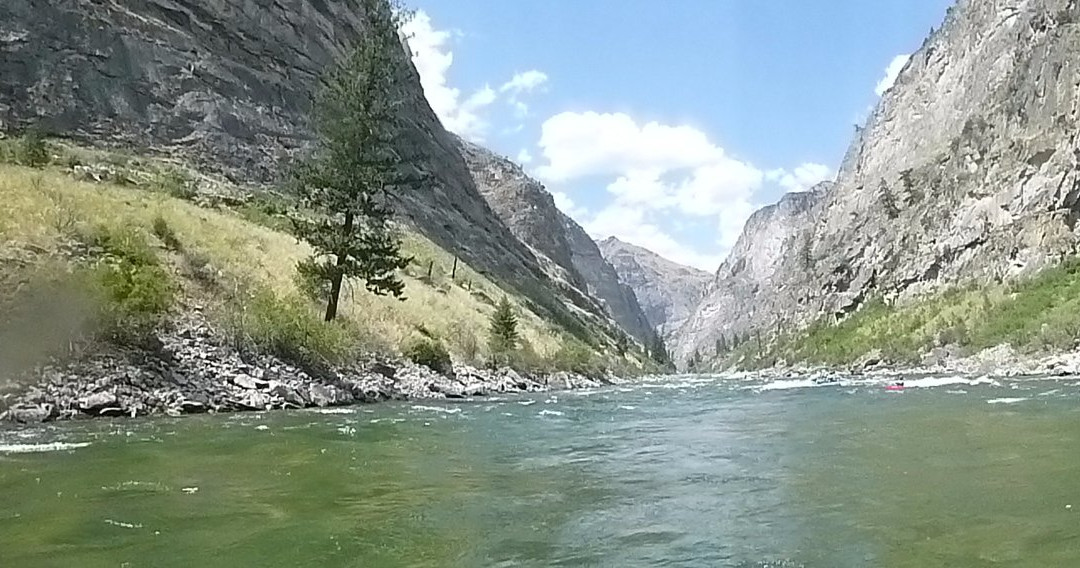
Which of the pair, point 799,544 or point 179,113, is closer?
point 799,544

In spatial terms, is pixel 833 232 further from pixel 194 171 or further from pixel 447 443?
pixel 447 443

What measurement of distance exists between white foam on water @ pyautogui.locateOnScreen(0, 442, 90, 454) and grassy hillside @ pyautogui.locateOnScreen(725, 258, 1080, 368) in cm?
5305

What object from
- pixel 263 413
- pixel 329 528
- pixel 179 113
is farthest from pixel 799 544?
pixel 179 113

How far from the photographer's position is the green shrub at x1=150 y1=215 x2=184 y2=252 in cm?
2992

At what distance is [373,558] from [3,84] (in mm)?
55123

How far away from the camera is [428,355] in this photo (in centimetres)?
3634

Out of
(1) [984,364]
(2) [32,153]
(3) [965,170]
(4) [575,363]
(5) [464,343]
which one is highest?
(3) [965,170]

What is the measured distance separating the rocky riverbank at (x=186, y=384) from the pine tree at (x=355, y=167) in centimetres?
398

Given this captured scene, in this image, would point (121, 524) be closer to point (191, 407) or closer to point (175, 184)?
point (191, 407)

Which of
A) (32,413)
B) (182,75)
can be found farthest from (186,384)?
(182,75)

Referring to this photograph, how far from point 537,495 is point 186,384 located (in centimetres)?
1496

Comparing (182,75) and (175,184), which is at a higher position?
(182,75)

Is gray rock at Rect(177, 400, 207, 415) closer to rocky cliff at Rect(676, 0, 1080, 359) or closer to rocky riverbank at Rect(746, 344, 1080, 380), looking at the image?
rocky riverbank at Rect(746, 344, 1080, 380)

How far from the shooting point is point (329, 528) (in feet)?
29.2
